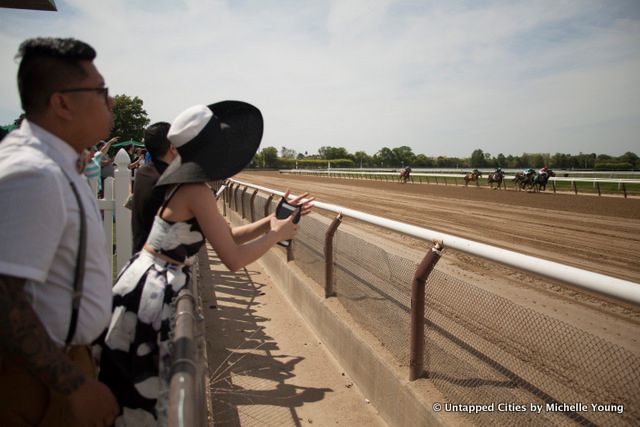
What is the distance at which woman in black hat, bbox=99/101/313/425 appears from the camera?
1.94 meters

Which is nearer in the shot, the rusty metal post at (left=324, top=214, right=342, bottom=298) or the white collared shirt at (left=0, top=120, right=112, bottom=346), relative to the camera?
the white collared shirt at (left=0, top=120, right=112, bottom=346)

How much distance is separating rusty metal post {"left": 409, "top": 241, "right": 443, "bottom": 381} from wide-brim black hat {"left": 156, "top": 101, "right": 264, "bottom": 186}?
1.35m

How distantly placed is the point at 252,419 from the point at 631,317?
442 centimetres

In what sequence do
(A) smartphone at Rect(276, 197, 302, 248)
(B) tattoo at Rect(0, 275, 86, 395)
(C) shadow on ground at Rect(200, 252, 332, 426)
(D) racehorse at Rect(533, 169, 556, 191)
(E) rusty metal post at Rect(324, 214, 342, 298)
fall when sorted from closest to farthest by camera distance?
(B) tattoo at Rect(0, 275, 86, 395) < (A) smartphone at Rect(276, 197, 302, 248) < (C) shadow on ground at Rect(200, 252, 332, 426) < (E) rusty metal post at Rect(324, 214, 342, 298) < (D) racehorse at Rect(533, 169, 556, 191)

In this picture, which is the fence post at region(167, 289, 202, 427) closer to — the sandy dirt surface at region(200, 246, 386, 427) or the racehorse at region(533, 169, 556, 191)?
the sandy dirt surface at region(200, 246, 386, 427)

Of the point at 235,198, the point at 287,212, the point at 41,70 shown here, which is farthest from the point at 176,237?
the point at 235,198

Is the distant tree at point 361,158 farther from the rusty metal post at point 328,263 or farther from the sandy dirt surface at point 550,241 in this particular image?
the rusty metal post at point 328,263

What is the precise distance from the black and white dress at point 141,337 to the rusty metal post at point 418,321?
150 centimetres

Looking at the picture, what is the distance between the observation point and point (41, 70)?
1387 millimetres

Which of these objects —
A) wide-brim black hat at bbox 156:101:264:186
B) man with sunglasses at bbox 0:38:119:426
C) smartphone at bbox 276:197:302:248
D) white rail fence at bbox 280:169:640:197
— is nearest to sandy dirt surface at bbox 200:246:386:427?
smartphone at bbox 276:197:302:248

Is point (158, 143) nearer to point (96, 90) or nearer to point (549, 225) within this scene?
point (96, 90)

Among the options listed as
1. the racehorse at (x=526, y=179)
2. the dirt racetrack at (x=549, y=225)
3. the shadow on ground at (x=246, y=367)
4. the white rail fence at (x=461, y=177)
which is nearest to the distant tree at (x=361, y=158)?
the white rail fence at (x=461, y=177)

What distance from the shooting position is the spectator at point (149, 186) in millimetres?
3055

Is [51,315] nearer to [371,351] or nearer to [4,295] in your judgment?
[4,295]
